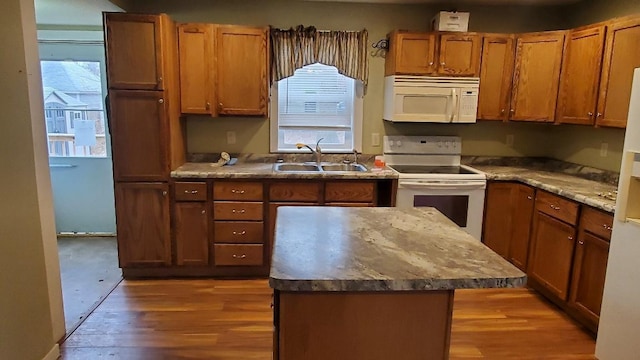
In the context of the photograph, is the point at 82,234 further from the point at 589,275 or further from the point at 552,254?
the point at 589,275

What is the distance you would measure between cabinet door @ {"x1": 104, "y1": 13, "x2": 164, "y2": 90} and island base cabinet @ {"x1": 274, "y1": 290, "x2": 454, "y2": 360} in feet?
8.09

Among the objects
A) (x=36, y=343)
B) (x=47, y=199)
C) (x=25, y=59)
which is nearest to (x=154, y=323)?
(x=36, y=343)

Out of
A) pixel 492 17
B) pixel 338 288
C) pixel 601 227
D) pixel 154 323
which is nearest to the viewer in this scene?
pixel 338 288

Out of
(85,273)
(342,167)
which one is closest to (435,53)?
(342,167)

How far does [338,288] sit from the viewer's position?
1332 millimetres

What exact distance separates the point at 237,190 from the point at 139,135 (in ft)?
2.84

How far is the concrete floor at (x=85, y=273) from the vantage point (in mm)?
3068

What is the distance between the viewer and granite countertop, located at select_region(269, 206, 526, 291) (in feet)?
4.42

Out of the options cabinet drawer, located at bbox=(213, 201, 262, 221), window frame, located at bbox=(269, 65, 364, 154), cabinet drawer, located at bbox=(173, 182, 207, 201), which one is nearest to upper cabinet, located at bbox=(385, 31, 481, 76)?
window frame, located at bbox=(269, 65, 364, 154)

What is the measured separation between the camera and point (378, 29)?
3.88 m

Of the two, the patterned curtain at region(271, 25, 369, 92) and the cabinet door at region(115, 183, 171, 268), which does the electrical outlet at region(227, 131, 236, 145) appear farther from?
the cabinet door at region(115, 183, 171, 268)

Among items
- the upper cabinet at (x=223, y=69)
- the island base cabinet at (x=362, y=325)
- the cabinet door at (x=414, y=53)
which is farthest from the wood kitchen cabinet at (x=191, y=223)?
the island base cabinet at (x=362, y=325)

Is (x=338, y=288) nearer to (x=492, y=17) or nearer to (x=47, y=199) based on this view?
(x=47, y=199)

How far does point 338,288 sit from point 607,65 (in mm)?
2859
